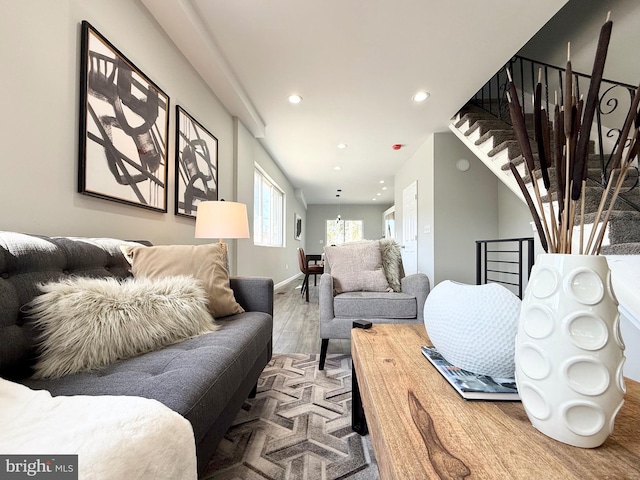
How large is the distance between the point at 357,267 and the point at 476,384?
1736 mm

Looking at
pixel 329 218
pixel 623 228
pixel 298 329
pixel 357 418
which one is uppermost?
pixel 329 218

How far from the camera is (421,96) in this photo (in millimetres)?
3172

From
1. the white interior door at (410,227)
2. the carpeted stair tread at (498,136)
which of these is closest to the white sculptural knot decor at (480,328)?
the carpeted stair tread at (498,136)

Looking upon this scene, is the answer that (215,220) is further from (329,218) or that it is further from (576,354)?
(329,218)

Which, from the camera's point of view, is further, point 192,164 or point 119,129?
point 192,164

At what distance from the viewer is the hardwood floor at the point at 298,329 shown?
239 centimetres

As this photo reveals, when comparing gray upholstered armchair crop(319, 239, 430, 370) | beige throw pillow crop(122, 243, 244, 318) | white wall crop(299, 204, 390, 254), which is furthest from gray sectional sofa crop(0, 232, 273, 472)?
white wall crop(299, 204, 390, 254)

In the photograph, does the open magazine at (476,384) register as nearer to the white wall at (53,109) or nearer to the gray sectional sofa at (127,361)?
the gray sectional sofa at (127,361)

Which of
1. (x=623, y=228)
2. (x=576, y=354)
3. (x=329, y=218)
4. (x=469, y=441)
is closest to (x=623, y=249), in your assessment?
(x=623, y=228)

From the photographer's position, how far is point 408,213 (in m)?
5.39

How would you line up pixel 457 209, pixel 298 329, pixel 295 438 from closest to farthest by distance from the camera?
pixel 295 438, pixel 298 329, pixel 457 209

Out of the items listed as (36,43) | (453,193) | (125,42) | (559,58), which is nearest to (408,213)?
(453,193)

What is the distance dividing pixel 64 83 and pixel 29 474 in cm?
164

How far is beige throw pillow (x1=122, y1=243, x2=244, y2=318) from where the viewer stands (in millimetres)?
1366
